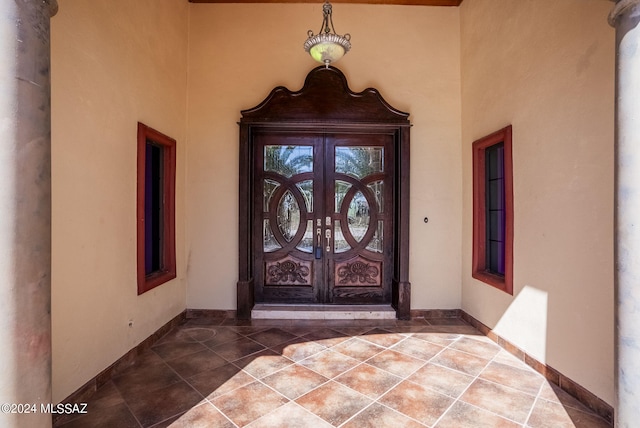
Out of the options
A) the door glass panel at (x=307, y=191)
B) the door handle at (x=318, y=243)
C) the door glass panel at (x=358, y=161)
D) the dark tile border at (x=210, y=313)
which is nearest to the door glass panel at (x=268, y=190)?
the door glass panel at (x=307, y=191)

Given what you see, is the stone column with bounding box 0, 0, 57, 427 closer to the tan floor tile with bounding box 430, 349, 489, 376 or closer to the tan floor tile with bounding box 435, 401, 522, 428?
the tan floor tile with bounding box 435, 401, 522, 428

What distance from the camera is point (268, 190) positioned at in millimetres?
4102

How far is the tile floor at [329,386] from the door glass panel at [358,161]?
2019 mm

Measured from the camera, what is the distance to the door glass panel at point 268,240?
162 inches

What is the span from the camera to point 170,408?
2.08 meters

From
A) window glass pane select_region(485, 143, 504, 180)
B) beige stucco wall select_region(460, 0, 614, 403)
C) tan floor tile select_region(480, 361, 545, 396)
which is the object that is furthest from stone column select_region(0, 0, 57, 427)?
window glass pane select_region(485, 143, 504, 180)

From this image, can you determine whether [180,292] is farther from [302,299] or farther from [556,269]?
[556,269]

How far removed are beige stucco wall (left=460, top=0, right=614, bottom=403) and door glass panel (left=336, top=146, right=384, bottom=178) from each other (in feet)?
4.47

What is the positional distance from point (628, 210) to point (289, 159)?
3.31 metres

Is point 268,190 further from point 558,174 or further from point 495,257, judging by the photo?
point 558,174

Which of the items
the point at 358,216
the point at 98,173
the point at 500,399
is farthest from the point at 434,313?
the point at 98,173

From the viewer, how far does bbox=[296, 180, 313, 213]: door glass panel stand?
409 cm

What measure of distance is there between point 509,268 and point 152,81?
13.1ft

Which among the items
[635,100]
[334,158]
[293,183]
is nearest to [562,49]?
[635,100]
